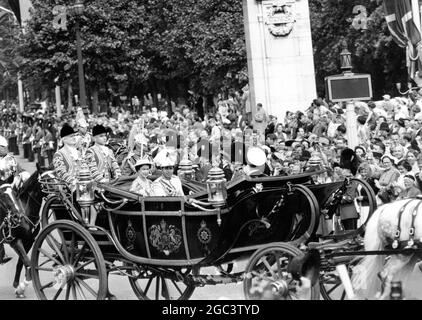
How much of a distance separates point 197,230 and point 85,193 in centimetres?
143

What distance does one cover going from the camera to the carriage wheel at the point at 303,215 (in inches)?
368

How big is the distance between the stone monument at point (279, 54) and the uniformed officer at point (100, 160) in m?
13.2

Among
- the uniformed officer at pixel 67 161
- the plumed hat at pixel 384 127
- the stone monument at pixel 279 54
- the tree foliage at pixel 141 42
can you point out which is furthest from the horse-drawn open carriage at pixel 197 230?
the tree foliage at pixel 141 42

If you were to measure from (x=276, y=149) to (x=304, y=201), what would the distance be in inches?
344

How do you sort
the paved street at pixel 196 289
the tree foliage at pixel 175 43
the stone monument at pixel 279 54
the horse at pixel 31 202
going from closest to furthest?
the paved street at pixel 196 289 < the horse at pixel 31 202 < the stone monument at pixel 279 54 < the tree foliage at pixel 175 43

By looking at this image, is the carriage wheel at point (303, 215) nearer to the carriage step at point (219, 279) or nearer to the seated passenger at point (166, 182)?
the carriage step at point (219, 279)

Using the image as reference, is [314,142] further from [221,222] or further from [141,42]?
[141,42]

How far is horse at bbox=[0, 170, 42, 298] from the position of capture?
12836 mm

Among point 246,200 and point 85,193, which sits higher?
point 85,193

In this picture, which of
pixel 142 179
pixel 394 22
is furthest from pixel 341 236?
pixel 394 22

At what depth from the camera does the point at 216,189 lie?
936cm

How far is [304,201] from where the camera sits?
949cm

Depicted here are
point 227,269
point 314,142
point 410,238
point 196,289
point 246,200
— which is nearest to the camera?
point 410,238

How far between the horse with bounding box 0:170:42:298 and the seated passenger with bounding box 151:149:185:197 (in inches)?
109
